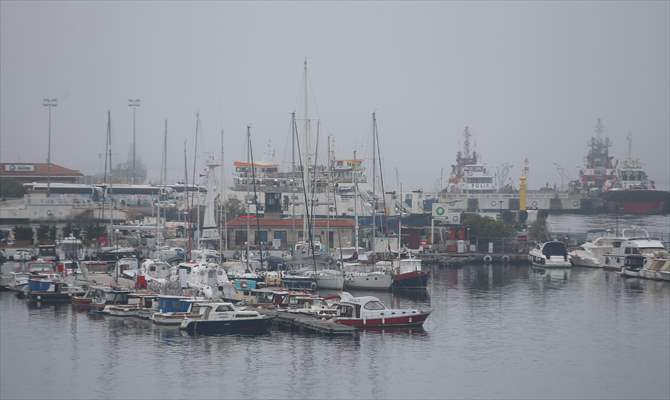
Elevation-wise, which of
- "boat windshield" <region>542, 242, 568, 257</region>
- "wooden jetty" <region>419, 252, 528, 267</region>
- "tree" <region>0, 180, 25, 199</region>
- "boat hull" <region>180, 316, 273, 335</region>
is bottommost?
"boat hull" <region>180, 316, 273, 335</region>

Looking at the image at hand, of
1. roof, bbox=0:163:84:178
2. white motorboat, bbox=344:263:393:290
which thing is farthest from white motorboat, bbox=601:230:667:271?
roof, bbox=0:163:84:178

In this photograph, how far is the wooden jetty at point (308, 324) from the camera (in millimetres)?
26531

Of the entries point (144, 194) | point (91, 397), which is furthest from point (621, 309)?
point (144, 194)

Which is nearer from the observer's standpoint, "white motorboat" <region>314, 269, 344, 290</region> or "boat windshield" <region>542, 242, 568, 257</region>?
"white motorboat" <region>314, 269, 344, 290</region>

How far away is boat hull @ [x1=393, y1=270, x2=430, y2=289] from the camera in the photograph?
35344 millimetres

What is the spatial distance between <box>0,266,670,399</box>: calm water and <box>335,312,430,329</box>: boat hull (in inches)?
15.9

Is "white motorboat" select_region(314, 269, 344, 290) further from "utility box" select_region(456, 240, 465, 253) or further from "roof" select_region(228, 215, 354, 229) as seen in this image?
"utility box" select_region(456, 240, 465, 253)

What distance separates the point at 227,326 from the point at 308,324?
6.93 feet

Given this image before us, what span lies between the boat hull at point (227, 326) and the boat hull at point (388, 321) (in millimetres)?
2201

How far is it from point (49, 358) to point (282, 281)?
1123cm

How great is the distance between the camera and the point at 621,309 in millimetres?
33094

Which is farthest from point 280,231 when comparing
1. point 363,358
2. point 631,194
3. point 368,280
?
point 631,194

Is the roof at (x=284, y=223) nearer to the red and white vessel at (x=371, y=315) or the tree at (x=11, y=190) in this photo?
the red and white vessel at (x=371, y=315)

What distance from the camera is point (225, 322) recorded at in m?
26.5
